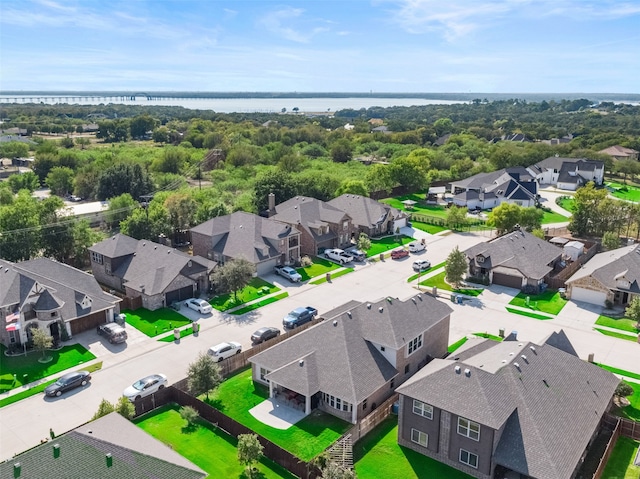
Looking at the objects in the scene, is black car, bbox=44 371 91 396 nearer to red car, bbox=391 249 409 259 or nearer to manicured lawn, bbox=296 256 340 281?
manicured lawn, bbox=296 256 340 281

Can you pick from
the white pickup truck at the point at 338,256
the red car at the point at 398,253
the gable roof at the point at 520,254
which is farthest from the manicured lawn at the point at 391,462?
the red car at the point at 398,253

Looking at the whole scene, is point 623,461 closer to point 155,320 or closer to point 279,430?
point 279,430

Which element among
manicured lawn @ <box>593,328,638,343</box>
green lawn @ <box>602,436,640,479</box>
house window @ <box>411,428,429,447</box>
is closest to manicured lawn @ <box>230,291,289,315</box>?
house window @ <box>411,428,429,447</box>

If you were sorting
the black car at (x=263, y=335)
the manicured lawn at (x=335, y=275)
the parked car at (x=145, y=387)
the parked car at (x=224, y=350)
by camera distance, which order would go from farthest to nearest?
the manicured lawn at (x=335, y=275) < the black car at (x=263, y=335) < the parked car at (x=224, y=350) < the parked car at (x=145, y=387)

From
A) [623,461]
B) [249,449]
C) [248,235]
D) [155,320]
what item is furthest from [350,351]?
[248,235]

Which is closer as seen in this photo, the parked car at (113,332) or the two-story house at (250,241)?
the parked car at (113,332)

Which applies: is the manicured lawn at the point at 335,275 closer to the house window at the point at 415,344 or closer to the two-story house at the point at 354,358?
the two-story house at the point at 354,358
